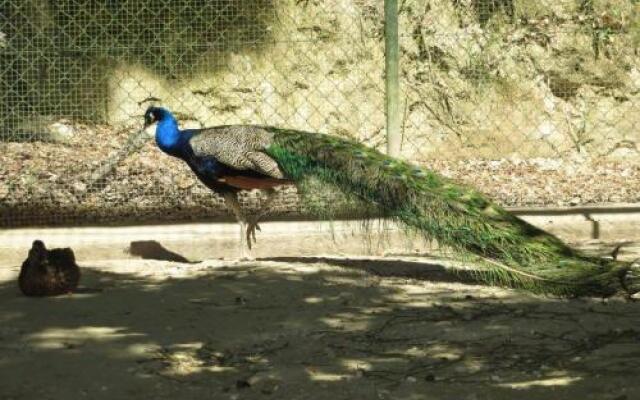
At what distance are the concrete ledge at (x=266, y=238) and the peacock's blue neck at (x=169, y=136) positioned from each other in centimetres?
52

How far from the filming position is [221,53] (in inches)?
375

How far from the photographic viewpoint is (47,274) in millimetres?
5605

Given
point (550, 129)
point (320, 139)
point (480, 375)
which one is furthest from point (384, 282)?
point (550, 129)

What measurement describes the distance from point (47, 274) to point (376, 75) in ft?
15.6

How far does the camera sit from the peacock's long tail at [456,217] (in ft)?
17.6

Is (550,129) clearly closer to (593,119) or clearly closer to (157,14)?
(593,119)

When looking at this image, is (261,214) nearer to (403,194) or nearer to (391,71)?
(403,194)

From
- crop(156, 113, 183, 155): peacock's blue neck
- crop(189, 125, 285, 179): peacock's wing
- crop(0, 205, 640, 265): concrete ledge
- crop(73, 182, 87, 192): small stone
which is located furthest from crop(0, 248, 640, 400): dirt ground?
crop(73, 182, 87, 192): small stone

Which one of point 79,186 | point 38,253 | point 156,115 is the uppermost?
point 156,115

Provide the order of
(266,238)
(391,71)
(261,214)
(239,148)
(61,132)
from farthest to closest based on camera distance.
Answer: (61,132) < (391,71) < (266,238) < (261,214) < (239,148)

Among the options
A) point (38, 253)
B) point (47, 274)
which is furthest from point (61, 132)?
point (47, 274)

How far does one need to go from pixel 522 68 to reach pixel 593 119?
0.84 metres

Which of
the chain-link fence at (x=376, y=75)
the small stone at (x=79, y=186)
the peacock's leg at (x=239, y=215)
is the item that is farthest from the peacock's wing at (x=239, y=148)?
the chain-link fence at (x=376, y=75)

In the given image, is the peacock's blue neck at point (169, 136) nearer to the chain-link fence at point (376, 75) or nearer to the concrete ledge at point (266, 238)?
the concrete ledge at point (266, 238)
